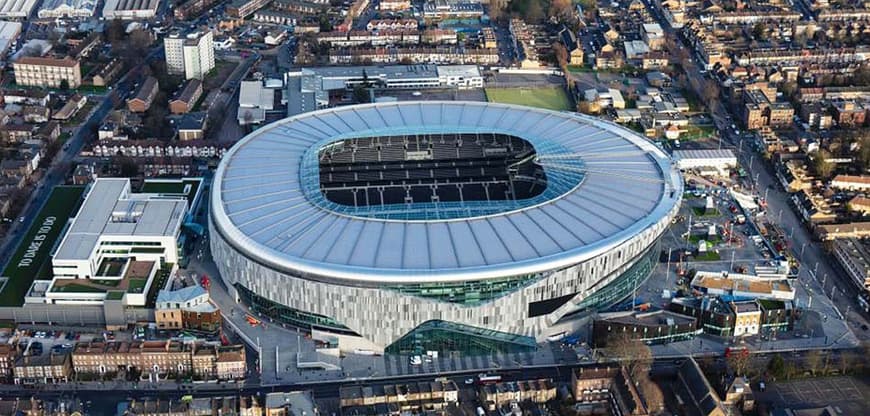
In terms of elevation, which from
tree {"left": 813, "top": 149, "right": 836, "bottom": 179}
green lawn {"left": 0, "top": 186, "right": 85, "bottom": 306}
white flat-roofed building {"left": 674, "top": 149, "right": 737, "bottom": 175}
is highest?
tree {"left": 813, "top": 149, "right": 836, "bottom": 179}

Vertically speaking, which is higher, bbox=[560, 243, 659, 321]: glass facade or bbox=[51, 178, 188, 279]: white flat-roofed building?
bbox=[560, 243, 659, 321]: glass facade

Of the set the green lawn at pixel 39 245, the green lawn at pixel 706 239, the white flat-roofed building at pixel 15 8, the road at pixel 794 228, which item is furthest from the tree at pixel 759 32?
the white flat-roofed building at pixel 15 8

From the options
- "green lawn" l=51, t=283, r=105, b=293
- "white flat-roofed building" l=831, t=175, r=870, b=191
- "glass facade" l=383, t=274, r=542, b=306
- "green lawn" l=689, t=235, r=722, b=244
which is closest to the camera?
"glass facade" l=383, t=274, r=542, b=306

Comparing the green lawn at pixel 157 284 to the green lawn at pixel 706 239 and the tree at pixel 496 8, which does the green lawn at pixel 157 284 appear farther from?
the tree at pixel 496 8

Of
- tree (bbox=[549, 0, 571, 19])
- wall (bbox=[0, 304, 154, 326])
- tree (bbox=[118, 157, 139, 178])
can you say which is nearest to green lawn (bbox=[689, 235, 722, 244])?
wall (bbox=[0, 304, 154, 326])

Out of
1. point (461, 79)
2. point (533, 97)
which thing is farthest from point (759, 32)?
point (461, 79)

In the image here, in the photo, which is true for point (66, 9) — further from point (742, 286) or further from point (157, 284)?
point (742, 286)

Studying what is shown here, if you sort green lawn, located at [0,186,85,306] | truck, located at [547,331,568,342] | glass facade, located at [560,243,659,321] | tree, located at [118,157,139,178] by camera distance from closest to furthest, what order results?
truck, located at [547,331,568,342] → glass facade, located at [560,243,659,321] → green lawn, located at [0,186,85,306] → tree, located at [118,157,139,178]

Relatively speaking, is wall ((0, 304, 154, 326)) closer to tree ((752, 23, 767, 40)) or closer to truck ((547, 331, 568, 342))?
truck ((547, 331, 568, 342))
